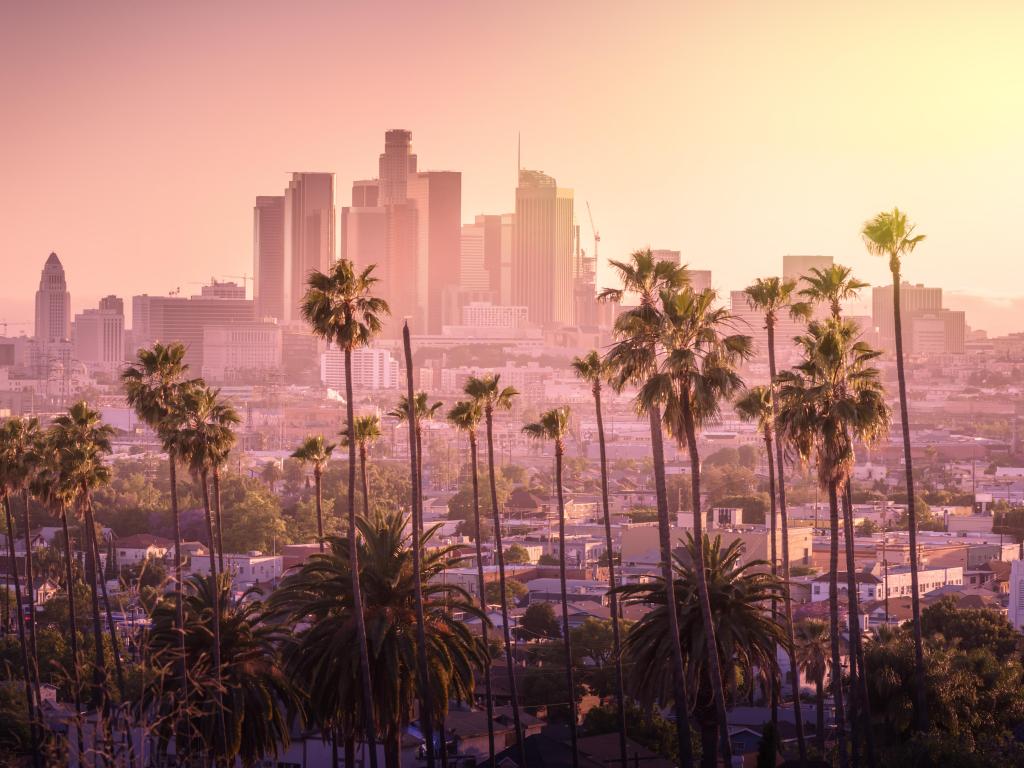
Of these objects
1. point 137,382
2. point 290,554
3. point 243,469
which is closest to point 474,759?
point 137,382

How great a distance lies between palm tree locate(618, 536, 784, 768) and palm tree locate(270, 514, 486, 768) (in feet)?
11.2

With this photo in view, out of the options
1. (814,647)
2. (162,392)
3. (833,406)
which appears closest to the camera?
(833,406)

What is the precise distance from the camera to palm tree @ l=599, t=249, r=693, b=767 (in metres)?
29.1

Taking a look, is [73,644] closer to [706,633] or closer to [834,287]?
[706,633]

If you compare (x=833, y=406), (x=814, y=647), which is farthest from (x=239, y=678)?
(x=814, y=647)

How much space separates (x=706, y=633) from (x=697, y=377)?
15.6ft

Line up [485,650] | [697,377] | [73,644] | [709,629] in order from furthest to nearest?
1. [485,650]
2. [697,377]
3. [709,629]
4. [73,644]

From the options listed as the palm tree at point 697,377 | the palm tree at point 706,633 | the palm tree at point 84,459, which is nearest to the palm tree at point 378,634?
the palm tree at point 706,633

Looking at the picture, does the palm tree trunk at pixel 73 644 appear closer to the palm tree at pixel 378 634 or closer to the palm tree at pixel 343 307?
the palm tree at pixel 378 634

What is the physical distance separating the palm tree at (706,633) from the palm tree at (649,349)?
567 millimetres

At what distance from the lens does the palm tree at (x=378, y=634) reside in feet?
100

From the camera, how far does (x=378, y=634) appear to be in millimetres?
30516

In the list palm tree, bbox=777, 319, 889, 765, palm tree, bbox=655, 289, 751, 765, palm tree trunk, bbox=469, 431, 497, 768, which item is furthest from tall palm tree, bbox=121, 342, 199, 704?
palm tree, bbox=777, 319, 889, 765

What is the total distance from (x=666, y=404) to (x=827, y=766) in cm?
1152
